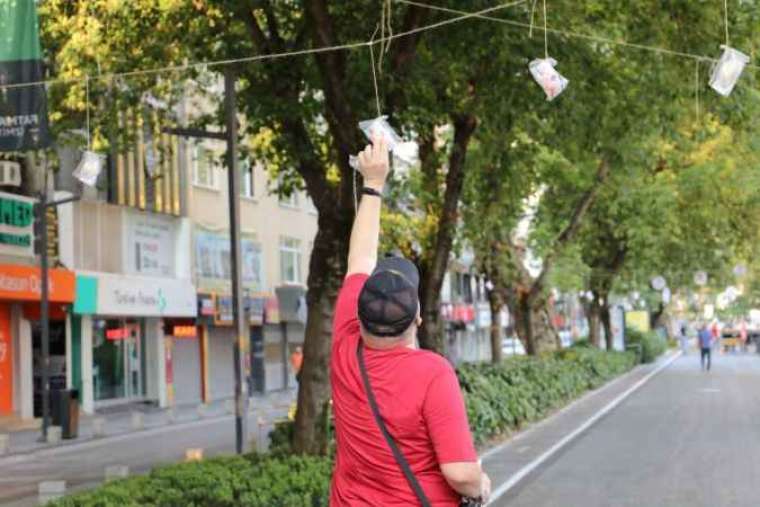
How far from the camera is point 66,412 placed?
2217cm

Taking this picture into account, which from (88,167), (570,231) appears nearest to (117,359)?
(570,231)

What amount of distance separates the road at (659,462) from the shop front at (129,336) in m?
13.8

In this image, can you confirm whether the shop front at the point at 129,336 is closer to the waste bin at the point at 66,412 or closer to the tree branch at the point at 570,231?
the waste bin at the point at 66,412

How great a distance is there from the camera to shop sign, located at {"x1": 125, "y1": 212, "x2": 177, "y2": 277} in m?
31.5

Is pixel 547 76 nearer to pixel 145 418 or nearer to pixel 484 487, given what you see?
pixel 484 487

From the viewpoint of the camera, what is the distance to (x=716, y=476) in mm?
12461

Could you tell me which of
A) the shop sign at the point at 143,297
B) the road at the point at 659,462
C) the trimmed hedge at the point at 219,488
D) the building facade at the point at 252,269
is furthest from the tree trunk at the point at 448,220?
the building facade at the point at 252,269

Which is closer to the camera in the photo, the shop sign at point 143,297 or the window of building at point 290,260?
the shop sign at point 143,297

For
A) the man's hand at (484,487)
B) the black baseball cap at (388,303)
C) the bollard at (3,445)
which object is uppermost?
the black baseball cap at (388,303)

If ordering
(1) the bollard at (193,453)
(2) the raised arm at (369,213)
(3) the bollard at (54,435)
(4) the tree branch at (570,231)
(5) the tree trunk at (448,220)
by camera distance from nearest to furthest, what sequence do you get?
(2) the raised arm at (369,213)
(5) the tree trunk at (448,220)
(1) the bollard at (193,453)
(3) the bollard at (54,435)
(4) the tree branch at (570,231)

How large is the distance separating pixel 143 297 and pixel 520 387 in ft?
46.4

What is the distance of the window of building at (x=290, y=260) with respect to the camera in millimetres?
40875

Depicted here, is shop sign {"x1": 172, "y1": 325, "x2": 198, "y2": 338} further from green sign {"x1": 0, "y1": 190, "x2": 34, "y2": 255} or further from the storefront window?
green sign {"x1": 0, "y1": 190, "x2": 34, "y2": 255}

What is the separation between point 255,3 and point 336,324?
9.23 metres
